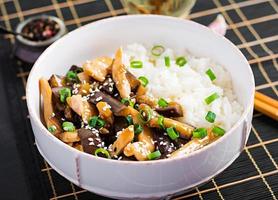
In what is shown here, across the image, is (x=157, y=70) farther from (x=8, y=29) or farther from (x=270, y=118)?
(x=8, y=29)

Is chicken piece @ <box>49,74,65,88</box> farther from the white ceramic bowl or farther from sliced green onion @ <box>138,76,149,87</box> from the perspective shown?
sliced green onion @ <box>138,76,149,87</box>

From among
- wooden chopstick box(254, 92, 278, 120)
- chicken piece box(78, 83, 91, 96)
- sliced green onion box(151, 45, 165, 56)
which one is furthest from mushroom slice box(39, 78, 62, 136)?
wooden chopstick box(254, 92, 278, 120)

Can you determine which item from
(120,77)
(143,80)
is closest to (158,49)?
(143,80)

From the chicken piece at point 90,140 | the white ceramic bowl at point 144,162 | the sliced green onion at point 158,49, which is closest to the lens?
the white ceramic bowl at point 144,162

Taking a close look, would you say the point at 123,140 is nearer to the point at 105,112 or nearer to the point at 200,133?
the point at 105,112

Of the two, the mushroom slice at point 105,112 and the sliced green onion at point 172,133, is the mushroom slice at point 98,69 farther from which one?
the sliced green onion at point 172,133

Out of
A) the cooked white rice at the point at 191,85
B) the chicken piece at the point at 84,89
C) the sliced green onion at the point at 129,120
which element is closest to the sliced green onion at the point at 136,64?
the cooked white rice at the point at 191,85

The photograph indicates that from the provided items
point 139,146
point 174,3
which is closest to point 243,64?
point 139,146
